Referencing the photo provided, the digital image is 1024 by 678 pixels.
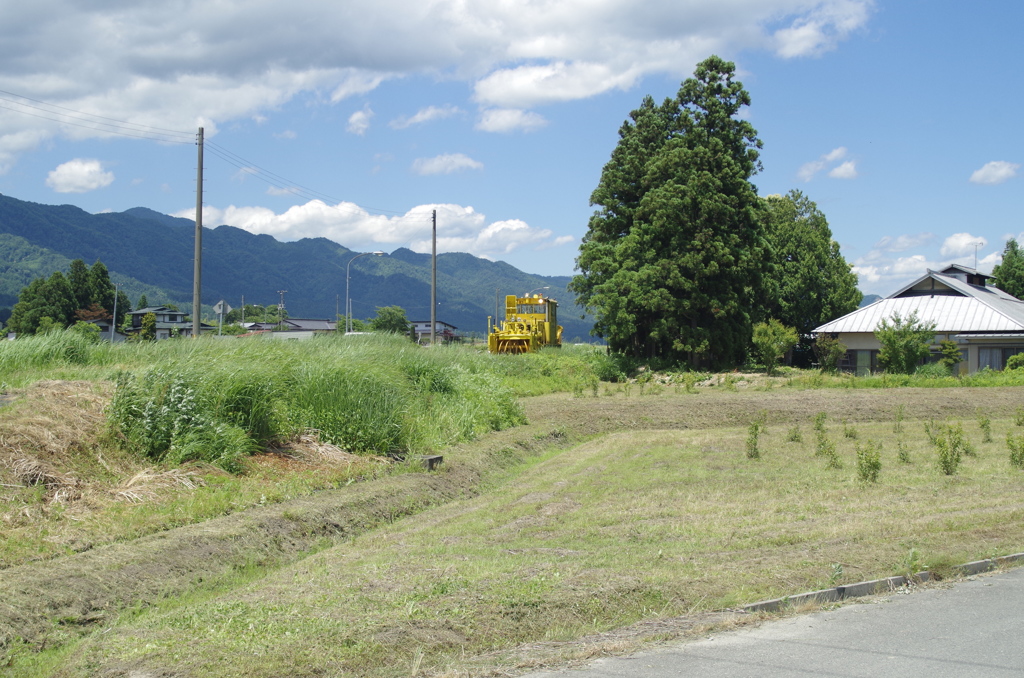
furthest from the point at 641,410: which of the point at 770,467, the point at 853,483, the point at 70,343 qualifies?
the point at 70,343

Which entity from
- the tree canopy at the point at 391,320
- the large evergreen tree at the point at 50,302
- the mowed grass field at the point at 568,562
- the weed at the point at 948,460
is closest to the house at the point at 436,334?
the tree canopy at the point at 391,320

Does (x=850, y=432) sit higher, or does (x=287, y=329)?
(x=287, y=329)

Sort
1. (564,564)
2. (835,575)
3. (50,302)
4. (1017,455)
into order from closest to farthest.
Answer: (835,575) < (564,564) < (1017,455) < (50,302)

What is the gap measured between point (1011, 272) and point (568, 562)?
90.0 metres

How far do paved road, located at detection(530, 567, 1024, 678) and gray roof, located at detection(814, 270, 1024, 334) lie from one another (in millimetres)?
44145

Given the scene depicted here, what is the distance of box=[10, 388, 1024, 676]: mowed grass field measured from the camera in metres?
6.30

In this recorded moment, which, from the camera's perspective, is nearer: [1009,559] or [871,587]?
[871,587]

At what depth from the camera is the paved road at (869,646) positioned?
18.7ft

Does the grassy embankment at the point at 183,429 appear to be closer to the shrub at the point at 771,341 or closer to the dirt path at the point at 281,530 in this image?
the dirt path at the point at 281,530

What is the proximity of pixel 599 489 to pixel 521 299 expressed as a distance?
136ft

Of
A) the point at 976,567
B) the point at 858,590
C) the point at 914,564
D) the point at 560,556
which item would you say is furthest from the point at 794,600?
the point at 560,556

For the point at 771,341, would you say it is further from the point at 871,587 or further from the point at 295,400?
the point at 871,587

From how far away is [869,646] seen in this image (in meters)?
6.16

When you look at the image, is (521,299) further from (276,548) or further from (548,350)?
(276,548)
